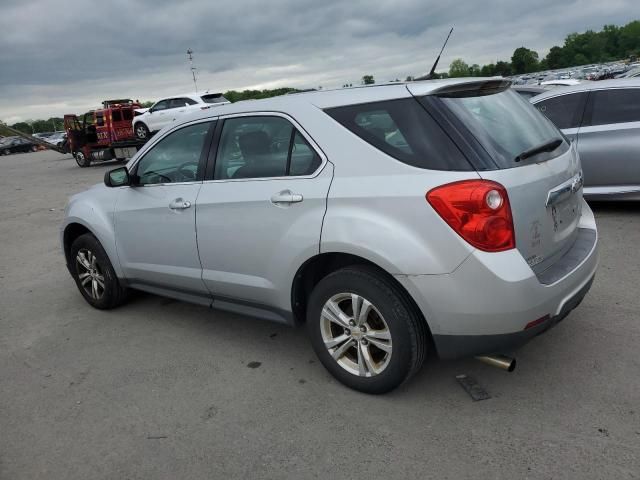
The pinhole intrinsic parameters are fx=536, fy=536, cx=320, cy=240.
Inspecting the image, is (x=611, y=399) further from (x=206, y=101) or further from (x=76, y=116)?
(x=76, y=116)

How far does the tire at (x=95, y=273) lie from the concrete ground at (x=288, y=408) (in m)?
0.33

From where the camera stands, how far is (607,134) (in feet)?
20.8

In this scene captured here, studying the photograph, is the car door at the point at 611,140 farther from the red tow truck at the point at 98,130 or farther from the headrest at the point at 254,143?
the red tow truck at the point at 98,130

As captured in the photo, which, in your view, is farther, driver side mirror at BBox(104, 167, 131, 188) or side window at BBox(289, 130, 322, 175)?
driver side mirror at BBox(104, 167, 131, 188)

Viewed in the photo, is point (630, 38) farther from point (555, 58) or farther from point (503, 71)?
point (503, 71)

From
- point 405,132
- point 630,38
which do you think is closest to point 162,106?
point 405,132

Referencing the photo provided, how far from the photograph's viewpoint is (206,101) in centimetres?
2042

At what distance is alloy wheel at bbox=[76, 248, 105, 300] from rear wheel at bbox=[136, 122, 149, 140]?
17.6m

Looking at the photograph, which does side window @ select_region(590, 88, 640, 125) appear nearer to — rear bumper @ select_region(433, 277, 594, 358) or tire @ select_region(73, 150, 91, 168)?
rear bumper @ select_region(433, 277, 594, 358)

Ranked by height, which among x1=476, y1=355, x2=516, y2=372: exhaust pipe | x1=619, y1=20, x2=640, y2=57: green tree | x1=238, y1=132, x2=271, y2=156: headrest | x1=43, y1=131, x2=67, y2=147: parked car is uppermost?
x1=619, y1=20, x2=640, y2=57: green tree

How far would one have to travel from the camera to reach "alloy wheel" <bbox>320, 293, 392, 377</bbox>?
290 cm

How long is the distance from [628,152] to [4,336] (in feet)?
21.9

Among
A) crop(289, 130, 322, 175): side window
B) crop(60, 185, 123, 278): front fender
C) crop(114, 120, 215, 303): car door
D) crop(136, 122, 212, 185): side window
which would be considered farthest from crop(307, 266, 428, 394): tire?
crop(60, 185, 123, 278): front fender

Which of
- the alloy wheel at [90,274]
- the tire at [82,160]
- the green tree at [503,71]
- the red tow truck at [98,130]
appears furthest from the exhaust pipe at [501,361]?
the tire at [82,160]
